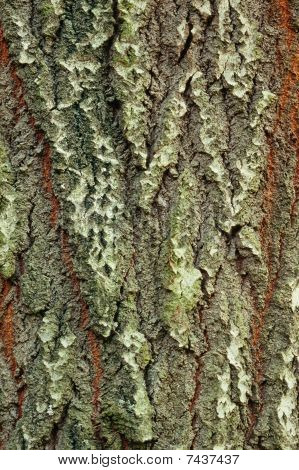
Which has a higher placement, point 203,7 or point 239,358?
point 203,7

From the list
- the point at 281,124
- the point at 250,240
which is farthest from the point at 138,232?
the point at 281,124

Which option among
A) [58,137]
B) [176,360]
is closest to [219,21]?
[58,137]

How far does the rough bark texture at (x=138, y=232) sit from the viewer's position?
54.5 inches

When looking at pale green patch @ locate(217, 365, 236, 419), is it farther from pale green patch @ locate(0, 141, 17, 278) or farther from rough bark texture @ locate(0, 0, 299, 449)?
pale green patch @ locate(0, 141, 17, 278)

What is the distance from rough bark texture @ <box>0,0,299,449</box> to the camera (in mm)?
1385

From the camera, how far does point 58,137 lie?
1.39 m

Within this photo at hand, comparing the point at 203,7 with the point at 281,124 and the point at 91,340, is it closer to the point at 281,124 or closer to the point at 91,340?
the point at 281,124

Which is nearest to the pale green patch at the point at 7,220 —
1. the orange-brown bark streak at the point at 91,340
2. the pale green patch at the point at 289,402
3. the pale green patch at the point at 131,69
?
the orange-brown bark streak at the point at 91,340

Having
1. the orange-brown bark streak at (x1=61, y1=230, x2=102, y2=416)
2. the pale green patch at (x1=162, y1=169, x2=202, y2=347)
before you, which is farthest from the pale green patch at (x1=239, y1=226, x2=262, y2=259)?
the orange-brown bark streak at (x1=61, y1=230, x2=102, y2=416)

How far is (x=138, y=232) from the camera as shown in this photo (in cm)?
140

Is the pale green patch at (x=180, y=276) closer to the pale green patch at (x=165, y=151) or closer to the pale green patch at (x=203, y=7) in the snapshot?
the pale green patch at (x=165, y=151)

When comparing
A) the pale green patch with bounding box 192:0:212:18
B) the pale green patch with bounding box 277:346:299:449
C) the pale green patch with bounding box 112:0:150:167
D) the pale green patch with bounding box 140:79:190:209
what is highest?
the pale green patch with bounding box 192:0:212:18

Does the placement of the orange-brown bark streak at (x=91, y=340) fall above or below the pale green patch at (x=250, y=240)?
below

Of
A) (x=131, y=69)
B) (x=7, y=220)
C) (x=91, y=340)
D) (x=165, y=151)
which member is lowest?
(x=91, y=340)
